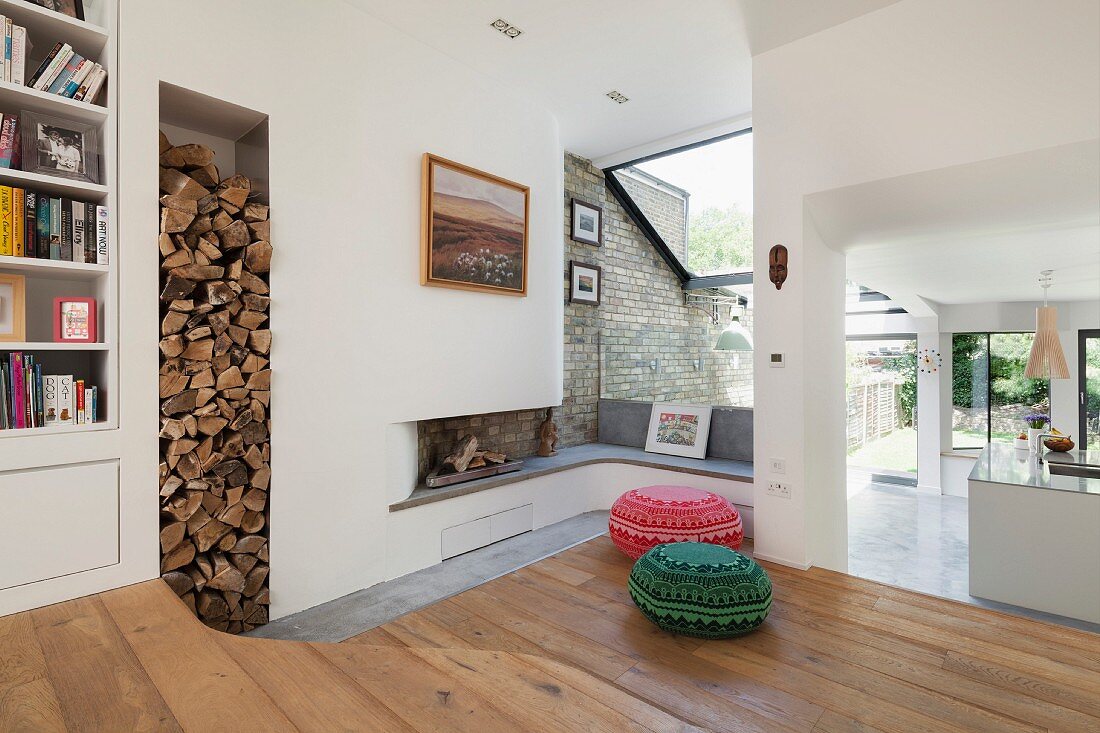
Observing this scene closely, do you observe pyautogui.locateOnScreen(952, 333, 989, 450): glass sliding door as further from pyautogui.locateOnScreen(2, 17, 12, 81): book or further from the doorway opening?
pyautogui.locateOnScreen(2, 17, 12, 81): book

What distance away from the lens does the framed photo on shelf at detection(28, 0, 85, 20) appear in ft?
6.86

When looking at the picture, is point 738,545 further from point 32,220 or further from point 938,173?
point 32,220

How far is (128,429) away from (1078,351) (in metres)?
9.61

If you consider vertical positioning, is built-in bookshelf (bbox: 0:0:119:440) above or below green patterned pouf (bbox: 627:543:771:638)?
above

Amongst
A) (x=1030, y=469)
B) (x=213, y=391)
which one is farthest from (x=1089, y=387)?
(x=213, y=391)

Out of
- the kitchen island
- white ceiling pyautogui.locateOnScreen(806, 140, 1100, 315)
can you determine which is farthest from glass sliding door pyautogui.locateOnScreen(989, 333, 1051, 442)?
the kitchen island

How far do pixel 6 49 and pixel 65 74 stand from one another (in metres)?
0.16

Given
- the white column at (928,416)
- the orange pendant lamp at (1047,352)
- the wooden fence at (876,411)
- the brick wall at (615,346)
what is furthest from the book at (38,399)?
the white column at (928,416)

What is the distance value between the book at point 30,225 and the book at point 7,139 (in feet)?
0.40

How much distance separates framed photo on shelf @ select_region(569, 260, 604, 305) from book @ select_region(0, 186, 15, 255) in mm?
3579

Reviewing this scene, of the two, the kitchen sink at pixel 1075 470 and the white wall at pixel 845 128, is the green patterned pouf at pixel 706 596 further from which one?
the kitchen sink at pixel 1075 470

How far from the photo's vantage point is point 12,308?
205 cm

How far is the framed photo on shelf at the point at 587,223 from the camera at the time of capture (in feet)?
16.2

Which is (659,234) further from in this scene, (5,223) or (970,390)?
(970,390)
